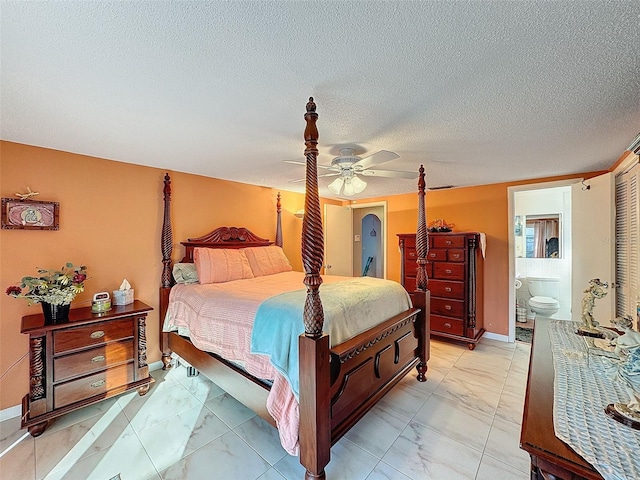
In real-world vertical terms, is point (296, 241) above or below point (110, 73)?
below

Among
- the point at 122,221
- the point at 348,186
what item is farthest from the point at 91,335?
the point at 348,186

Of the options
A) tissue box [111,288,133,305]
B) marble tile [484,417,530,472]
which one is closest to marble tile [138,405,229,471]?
tissue box [111,288,133,305]

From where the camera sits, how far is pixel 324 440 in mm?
1531

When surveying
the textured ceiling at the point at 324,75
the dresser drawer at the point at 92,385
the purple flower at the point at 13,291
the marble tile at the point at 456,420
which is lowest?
the marble tile at the point at 456,420

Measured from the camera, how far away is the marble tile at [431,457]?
1.66m

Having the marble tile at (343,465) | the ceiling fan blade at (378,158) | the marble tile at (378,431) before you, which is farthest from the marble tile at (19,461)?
the ceiling fan blade at (378,158)

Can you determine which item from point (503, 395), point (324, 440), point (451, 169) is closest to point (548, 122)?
point (451, 169)

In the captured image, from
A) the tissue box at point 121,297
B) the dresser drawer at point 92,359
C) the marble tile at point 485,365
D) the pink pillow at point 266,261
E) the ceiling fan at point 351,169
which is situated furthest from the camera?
the pink pillow at point 266,261

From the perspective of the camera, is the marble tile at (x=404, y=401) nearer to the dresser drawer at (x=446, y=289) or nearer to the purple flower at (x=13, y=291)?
the dresser drawer at (x=446, y=289)

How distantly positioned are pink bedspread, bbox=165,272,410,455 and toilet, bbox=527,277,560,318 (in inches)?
Answer: 148

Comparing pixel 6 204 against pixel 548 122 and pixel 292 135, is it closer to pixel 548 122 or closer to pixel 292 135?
pixel 292 135

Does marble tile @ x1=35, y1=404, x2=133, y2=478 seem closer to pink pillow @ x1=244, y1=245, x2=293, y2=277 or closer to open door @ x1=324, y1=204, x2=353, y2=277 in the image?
pink pillow @ x1=244, y1=245, x2=293, y2=277

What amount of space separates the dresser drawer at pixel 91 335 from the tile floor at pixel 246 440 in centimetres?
59

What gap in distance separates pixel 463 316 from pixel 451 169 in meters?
1.91
